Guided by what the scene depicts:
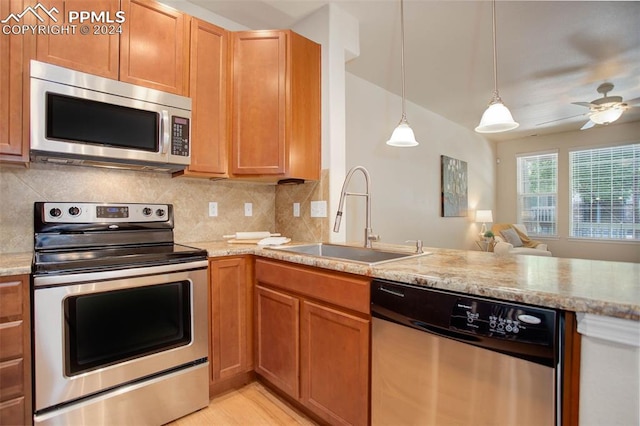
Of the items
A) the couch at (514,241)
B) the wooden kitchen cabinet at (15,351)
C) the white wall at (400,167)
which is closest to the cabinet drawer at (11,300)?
the wooden kitchen cabinet at (15,351)

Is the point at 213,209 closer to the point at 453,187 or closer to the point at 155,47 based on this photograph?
the point at 155,47

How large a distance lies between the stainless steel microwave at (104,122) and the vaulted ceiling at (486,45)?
1072 millimetres

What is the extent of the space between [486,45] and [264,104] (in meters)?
2.18

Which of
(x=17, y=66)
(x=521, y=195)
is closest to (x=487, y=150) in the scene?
(x=521, y=195)

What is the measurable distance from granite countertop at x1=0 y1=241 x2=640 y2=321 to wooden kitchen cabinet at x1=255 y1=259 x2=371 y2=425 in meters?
0.12

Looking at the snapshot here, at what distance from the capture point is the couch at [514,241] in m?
5.22

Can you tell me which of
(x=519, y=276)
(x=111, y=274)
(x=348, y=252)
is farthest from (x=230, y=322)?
(x=519, y=276)

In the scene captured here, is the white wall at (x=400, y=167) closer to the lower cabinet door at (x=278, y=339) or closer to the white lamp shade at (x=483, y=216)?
the white lamp shade at (x=483, y=216)

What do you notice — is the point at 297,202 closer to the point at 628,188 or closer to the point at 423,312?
the point at 423,312

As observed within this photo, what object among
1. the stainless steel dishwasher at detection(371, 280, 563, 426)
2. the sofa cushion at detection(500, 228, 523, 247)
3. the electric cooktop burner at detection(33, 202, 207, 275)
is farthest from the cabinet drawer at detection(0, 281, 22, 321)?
the sofa cushion at detection(500, 228, 523, 247)

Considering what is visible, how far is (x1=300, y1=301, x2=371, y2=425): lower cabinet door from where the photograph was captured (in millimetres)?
1370

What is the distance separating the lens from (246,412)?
1779 mm

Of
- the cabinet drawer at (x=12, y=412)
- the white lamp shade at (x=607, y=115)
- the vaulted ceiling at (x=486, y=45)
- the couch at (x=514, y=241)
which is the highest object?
the vaulted ceiling at (x=486, y=45)

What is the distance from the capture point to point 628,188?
222 inches
